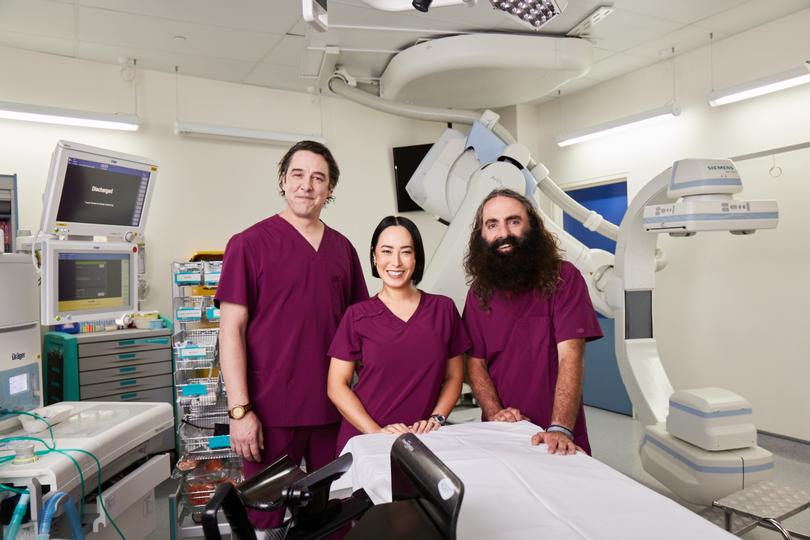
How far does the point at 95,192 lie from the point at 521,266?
5.68 feet

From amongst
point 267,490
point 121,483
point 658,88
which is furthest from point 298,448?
point 658,88

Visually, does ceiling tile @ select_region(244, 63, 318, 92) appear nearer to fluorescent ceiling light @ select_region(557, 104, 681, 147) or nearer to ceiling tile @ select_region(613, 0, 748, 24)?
fluorescent ceiling light @ select_region(557, 104, 681, 147)

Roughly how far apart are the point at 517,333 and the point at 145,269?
3.86 m

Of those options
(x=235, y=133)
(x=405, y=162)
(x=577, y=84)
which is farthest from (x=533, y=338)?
(x=577, y=84)

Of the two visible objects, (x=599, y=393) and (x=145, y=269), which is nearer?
(x=145, y=269)

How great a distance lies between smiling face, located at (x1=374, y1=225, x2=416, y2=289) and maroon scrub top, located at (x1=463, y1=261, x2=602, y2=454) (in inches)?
12.5

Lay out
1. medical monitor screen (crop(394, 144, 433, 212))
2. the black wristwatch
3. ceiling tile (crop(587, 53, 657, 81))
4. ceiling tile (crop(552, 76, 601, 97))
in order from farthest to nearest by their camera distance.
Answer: medical monitor screen (crop(394, 144, 433, 212)), ceiling tile (crop(552, 76, 601, 97)), ceiling tile (crop(587, 53, 657, 81)), the black wristwatch

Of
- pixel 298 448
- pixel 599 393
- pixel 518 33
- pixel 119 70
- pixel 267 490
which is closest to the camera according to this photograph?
pixel 267 490

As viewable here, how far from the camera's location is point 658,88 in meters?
5.07

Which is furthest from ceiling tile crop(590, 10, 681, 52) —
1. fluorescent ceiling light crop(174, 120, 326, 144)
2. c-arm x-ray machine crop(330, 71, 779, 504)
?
fluorescent ceiling light crop(174, 120, 326, 144)

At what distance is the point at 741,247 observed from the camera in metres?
4.44

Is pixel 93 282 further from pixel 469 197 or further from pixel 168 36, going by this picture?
pixel 168 36

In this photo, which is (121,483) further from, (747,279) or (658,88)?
(658,88)

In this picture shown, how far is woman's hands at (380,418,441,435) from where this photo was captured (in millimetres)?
1580
